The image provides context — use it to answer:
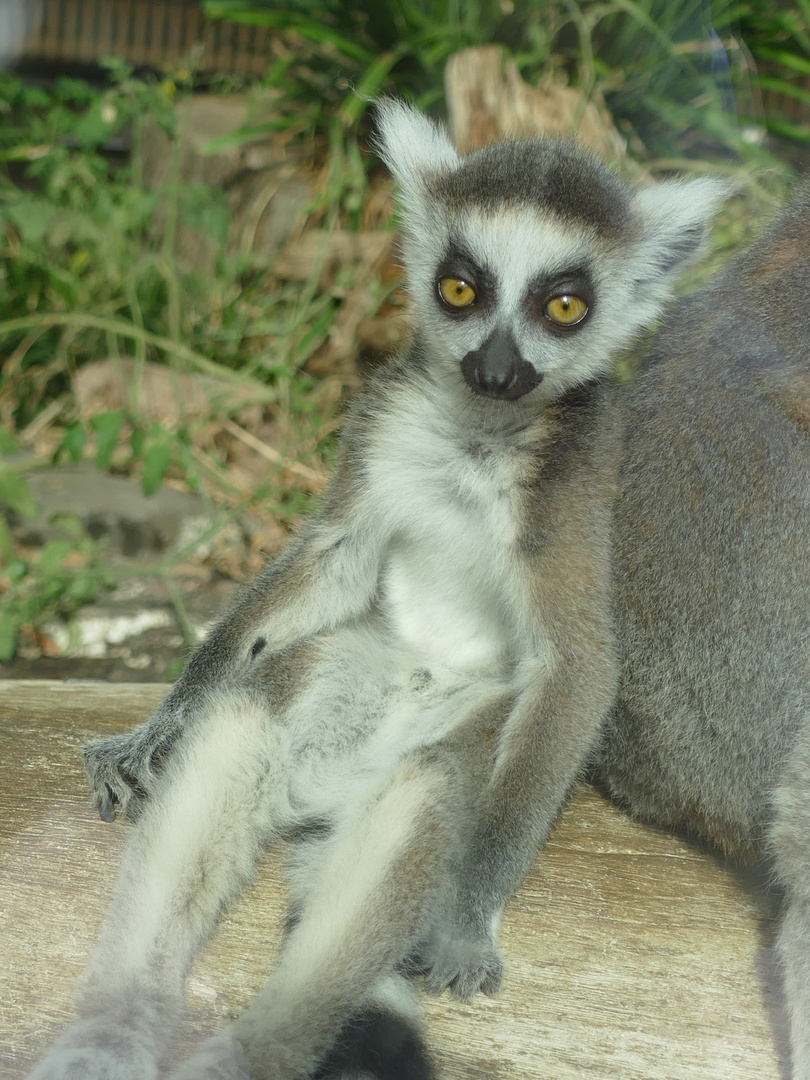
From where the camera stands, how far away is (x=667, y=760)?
1903 millimetres

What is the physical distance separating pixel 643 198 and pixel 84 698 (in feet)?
5.43

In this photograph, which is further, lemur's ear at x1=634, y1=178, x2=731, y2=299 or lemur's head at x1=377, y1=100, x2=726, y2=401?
lemur's ear at x1=634, y1=178, x2=731, y2=299

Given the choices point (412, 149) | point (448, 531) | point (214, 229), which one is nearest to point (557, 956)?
point (448, 531)

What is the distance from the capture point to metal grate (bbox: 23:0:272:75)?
242 cm

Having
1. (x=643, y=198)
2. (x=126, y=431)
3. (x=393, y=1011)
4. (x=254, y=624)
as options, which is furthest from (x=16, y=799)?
(x=126, y=431)

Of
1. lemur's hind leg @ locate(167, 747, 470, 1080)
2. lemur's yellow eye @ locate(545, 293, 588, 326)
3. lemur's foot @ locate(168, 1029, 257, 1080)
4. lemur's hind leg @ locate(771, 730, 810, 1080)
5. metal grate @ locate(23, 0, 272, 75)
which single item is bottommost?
lemur's foot @ locate(168, 1029, 257, 1080)

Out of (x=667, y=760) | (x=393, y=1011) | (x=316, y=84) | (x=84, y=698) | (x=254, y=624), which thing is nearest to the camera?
(x=393, y=1011)

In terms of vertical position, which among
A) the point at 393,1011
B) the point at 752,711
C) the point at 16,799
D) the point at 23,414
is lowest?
the point at 23,414

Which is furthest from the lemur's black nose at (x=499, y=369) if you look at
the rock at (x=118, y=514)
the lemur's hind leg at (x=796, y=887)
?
the rock at (x=118, y=514)

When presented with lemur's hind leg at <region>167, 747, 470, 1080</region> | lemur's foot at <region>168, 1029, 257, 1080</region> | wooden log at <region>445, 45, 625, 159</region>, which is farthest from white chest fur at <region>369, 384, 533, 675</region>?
wooden log at <region>445, 45, 625, 159</region>

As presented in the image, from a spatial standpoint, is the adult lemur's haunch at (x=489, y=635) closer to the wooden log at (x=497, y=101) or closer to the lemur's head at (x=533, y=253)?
the lemur's head at (x=533, y=253)

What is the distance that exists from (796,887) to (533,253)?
1.13 m

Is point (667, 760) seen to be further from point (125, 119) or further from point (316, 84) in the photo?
point (316, 84)

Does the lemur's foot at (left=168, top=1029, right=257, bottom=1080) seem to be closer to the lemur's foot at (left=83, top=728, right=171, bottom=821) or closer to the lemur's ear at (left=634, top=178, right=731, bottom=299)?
the lemur's foot at (left=83, top=728, right=171, bottom=821)
